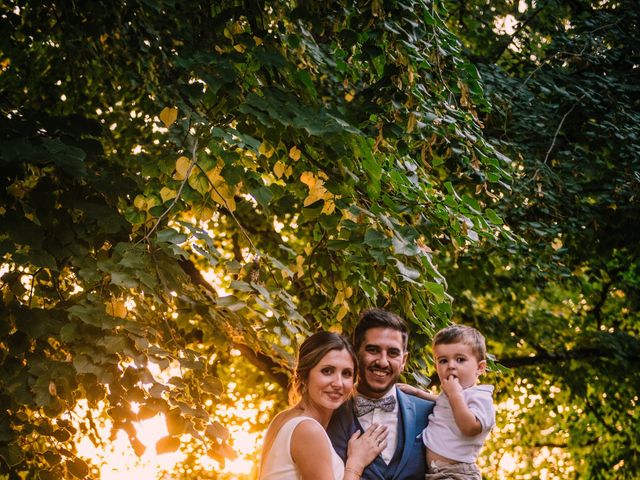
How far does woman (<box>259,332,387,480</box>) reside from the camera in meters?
2.98

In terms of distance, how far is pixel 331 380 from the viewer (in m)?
3.15

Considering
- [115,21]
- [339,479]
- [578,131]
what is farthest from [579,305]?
[339,479]

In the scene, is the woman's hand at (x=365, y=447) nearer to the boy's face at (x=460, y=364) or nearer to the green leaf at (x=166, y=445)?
the boy's face at (x=460, y=364)

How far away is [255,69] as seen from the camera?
378 centimetres

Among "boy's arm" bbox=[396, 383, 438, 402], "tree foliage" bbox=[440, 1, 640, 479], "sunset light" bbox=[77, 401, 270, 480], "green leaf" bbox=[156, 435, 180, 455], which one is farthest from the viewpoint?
"sunset light" bbox=[77, 401, 270, 480]

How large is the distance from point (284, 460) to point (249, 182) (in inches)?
40.6

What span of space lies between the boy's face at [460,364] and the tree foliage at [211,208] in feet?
0.73

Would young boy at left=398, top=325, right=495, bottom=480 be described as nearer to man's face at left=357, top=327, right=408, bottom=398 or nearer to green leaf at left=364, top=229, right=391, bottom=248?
man's face at left=357, top=327, right=408, bottom=398

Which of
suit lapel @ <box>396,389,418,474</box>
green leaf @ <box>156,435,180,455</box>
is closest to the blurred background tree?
green leaf @ <box>156,435,180,455</box>

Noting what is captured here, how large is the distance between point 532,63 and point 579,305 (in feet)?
15.2

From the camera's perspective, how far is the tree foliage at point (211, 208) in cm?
311

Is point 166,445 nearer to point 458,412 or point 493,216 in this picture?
point 458,412

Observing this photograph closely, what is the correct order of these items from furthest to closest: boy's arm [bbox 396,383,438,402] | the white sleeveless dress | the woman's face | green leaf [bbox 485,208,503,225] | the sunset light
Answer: the sunset light < green leaf [bbox 485,208,503,225] < boy's arm [bbox 396,383,438,402] < the woman's face < the white sleeveless dress

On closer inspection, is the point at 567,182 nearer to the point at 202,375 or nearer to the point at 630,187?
the point at 630,187
